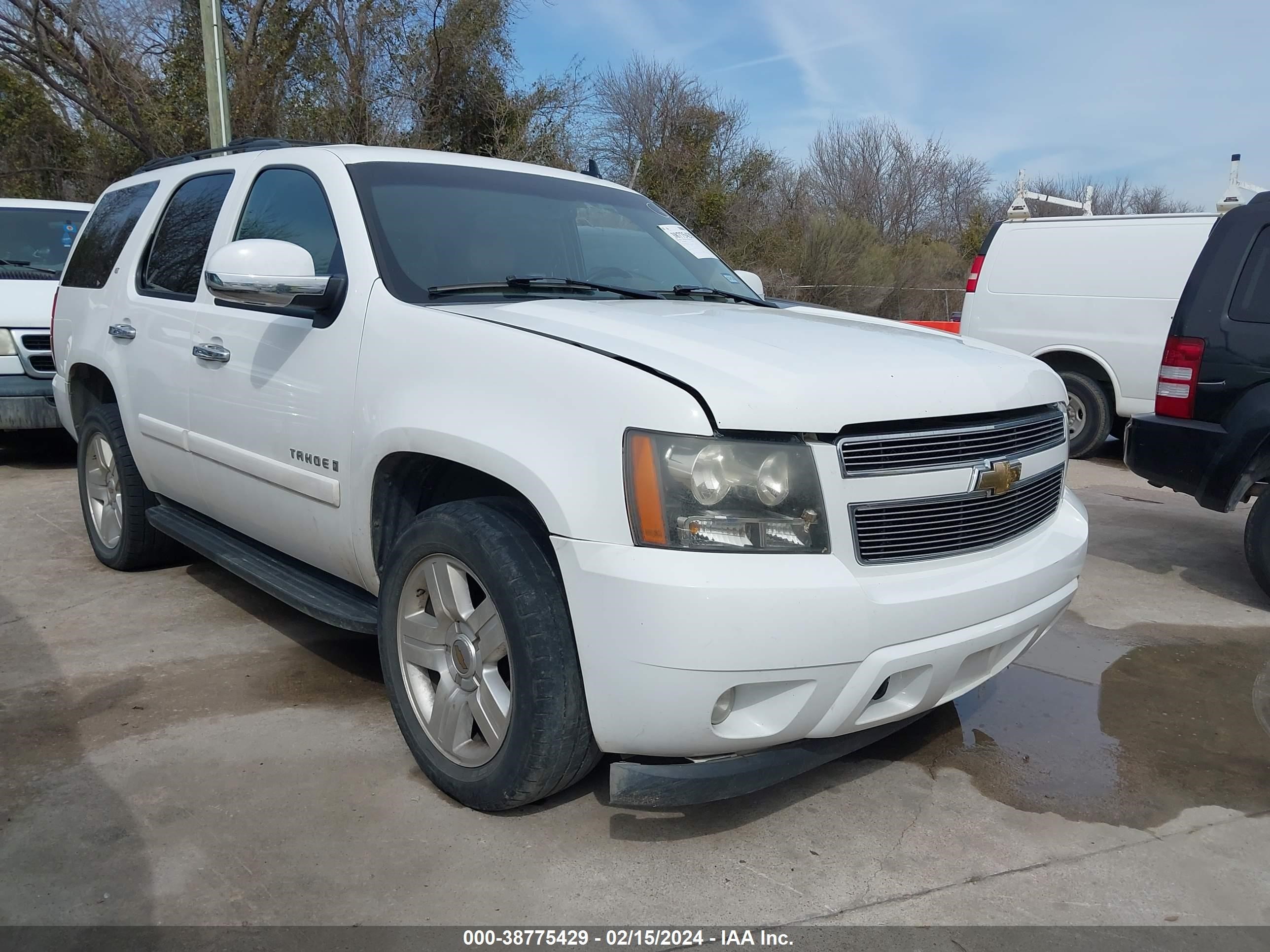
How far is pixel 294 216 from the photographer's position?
361 centimetres

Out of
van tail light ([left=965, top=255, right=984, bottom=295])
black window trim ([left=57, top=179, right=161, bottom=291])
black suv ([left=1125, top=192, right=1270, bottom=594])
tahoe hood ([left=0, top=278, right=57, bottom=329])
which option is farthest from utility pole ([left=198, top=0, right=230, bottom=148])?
black suv ([left=1125, top=192, right=1270, bottom=594])

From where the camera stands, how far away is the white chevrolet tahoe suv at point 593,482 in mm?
2281

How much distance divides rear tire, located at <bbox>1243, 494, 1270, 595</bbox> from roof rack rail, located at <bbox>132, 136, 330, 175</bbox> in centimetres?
437

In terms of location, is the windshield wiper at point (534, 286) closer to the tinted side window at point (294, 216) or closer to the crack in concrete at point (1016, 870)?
the tinted side window at point (294, 216)

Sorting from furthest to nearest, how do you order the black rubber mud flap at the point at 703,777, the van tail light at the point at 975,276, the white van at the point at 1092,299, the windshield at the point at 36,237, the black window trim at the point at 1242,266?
1. the van tail light at the point at 975,276
2. the white van at the point at 1092,299
3. the windshield at the point at 36,237
4. the black window trim at the point at 1242,266
5. the black rubber mud flap at the point at 703,777

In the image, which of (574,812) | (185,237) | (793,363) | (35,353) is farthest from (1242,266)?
(35,353)

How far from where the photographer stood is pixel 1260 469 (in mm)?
4695

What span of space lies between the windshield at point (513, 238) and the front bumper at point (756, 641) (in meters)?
1.21

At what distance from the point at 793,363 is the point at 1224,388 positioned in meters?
3.32

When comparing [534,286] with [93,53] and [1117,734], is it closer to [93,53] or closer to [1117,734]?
[1117,734]

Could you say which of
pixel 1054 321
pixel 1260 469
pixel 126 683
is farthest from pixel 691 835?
pixel 1054 321

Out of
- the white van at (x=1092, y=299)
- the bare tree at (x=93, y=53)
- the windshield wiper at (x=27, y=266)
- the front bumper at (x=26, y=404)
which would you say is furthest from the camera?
the bare tree at (x=93, y=53)

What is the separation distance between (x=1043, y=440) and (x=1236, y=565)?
11.4 feet

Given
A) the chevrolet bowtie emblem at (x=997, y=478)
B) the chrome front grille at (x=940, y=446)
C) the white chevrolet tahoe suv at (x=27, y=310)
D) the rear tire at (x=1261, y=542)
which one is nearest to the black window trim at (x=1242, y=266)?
the rear tire at (x=1261, y=542)
